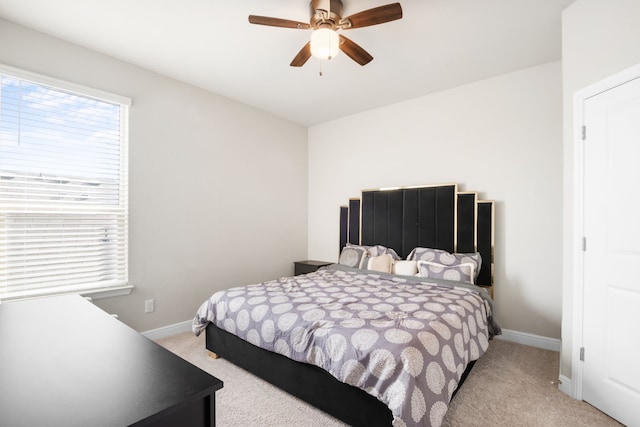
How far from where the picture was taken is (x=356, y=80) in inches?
128

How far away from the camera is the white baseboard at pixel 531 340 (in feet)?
9.29

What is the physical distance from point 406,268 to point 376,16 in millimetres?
2335

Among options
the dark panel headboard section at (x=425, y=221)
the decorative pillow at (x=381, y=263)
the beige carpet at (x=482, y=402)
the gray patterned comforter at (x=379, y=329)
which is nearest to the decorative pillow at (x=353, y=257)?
Answer: the decorative pillow at (x=381, y=263)

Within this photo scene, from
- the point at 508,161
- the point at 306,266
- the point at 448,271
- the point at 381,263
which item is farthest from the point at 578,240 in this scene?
the point at 306,266

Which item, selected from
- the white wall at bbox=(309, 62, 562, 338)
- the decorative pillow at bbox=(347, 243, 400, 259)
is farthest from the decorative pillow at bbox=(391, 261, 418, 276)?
the white wall at bbox=(309, 62, 562, 338)

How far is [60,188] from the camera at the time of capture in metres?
2.55

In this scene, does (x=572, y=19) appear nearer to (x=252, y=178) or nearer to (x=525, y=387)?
(x=525, y=387)

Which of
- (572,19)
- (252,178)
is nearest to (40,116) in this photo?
(252,178)

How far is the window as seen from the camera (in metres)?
2.34

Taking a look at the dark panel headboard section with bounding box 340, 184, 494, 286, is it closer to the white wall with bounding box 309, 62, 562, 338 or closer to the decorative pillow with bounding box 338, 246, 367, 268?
the white wall with bounding box 309, 62, 562, 338

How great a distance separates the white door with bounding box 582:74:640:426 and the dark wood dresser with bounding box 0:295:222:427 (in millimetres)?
2350

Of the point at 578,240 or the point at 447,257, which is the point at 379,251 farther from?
the point at 578,240

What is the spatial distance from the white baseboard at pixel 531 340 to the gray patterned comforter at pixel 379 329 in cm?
43

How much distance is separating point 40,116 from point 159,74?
3.66 ft
